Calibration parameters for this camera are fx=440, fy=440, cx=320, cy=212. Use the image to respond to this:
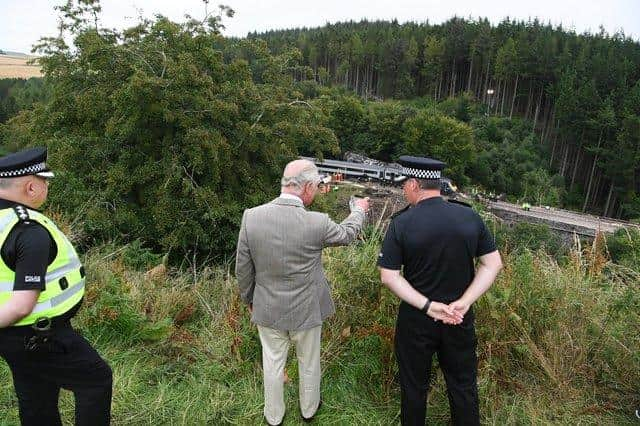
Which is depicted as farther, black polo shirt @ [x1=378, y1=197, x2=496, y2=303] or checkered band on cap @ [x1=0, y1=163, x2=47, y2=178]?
black polo shirt @ [x1=378, y1=197, x2=496, y2=303]

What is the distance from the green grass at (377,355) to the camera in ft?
9.22

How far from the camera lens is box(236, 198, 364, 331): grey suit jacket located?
2498mm

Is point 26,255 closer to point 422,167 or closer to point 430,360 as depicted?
point 422,167

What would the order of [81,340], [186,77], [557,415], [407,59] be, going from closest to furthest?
[81,340] → [557,415] → [186,77] → [407,59]

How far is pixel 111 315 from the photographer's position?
3533mm

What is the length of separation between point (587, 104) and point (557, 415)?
5625 centimetres

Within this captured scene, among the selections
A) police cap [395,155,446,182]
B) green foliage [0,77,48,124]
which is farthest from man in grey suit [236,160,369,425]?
green foliage [0,77,48,124]

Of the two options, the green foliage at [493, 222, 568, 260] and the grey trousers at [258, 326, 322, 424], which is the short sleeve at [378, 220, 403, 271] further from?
the green foliage at [493, 222, 568, 260]

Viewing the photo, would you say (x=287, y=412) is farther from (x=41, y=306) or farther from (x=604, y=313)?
(x=604, y=313)

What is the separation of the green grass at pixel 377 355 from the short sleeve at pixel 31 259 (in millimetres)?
1343

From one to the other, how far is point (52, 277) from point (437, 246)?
186 cm

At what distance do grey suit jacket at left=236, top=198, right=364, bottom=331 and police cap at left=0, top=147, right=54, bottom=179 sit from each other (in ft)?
3.46

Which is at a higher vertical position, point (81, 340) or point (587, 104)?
point (81, 340)

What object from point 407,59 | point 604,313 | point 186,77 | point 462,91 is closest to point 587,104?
point 462,91
